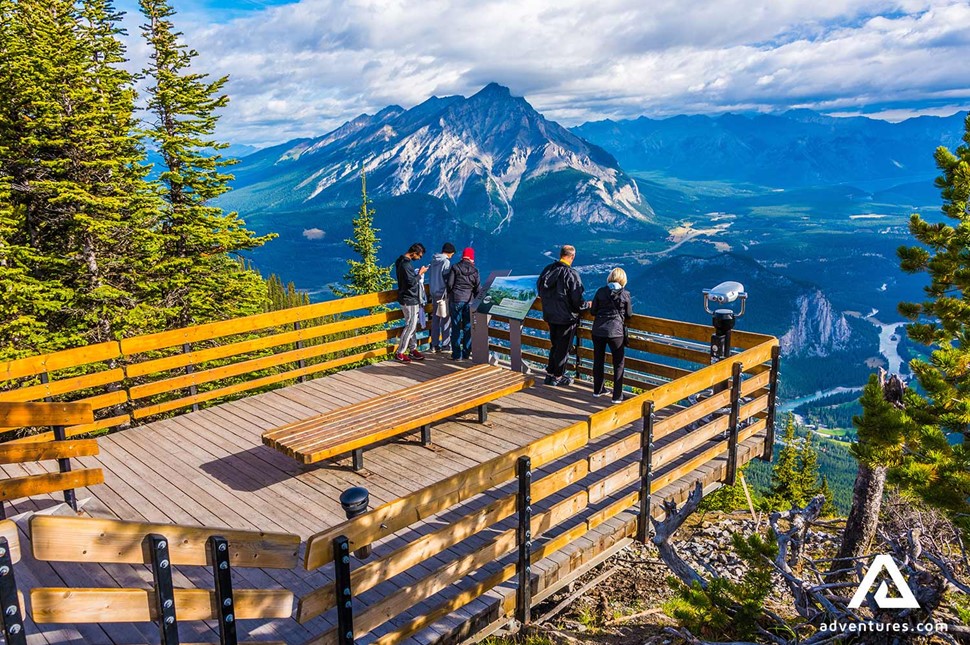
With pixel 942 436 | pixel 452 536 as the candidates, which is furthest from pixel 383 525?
pixel 942 436

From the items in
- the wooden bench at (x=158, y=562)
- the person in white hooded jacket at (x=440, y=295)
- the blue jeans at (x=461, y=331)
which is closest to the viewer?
the wooden bench at (x=158, y=562)

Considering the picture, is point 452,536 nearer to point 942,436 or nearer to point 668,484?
point 668,484

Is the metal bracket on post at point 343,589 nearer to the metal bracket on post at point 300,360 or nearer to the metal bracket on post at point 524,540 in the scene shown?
the metal bracket on post at point 524,540

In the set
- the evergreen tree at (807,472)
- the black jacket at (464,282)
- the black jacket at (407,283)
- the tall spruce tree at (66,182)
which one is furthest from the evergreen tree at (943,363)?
the evergreen tree at (807,472)

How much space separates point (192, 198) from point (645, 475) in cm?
1674

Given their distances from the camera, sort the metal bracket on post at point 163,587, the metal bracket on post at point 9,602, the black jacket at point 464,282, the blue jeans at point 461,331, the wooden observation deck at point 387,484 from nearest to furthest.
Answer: the metal bracket on post at point 9,602 → the metal bracket on post at point 163,587 → the wooden observation deck at point 387,484 → the black jacket at point 464,282 → the blue jeans at point 461,331

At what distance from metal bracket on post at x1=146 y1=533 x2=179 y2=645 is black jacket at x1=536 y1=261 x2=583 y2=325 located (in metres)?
6.98

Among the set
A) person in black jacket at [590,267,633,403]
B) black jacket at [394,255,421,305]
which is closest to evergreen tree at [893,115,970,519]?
person in black jacket at [590,267,633,403]

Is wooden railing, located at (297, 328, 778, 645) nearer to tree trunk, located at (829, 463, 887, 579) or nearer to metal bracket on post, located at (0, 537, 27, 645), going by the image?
metal bracket on post, located at (0, 537, 27, 645)

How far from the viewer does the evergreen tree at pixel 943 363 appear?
5938 millimetres

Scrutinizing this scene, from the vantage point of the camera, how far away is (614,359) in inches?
367

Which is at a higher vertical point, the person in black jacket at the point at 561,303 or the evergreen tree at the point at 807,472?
the person in black jacket at the point at 561,303

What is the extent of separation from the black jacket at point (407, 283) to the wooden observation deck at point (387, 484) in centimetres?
55

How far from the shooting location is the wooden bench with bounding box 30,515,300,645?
2859mm
